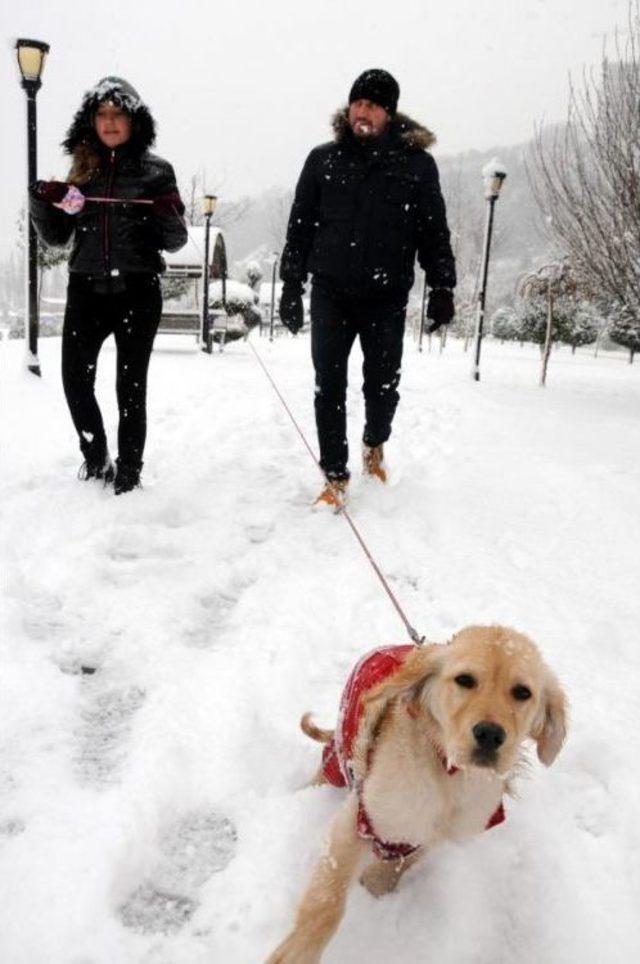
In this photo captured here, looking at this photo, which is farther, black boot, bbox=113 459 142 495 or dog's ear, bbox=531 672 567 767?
black boot, bbox=113 459 142 495

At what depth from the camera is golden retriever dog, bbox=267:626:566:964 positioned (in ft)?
3.94

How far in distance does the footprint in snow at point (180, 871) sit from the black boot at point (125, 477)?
7.64 feet

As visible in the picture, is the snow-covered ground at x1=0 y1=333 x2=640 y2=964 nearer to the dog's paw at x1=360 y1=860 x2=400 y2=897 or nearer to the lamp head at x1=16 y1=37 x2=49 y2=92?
the dog's paw at x1=360 y1=860 x2=400 y2=897

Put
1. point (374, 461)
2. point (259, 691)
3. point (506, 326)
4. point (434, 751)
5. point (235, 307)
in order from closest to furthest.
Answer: point (434, 751) → point (259, 691) → point (374, 461) → point (235, 307) → point (506, 326)

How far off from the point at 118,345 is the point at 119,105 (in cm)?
123

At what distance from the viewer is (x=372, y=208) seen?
338 centimetres

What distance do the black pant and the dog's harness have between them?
2178 millimetres

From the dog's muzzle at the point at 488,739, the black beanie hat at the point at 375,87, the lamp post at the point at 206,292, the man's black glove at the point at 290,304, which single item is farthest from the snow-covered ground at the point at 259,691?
the lamp post at the point at 206,292

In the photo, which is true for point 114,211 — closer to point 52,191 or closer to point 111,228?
point 111,228

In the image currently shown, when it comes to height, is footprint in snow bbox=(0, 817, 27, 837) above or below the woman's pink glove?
below

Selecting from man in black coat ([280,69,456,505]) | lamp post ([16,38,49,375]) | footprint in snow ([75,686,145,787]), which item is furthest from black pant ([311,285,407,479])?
lamp post ([16,38,49,375])

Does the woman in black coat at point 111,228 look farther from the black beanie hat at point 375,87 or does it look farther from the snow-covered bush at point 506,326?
the snow-covered bush at point 506,326

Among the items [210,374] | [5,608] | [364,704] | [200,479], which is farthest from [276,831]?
[210,374]

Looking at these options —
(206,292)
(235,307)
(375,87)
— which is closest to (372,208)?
(375,87)
